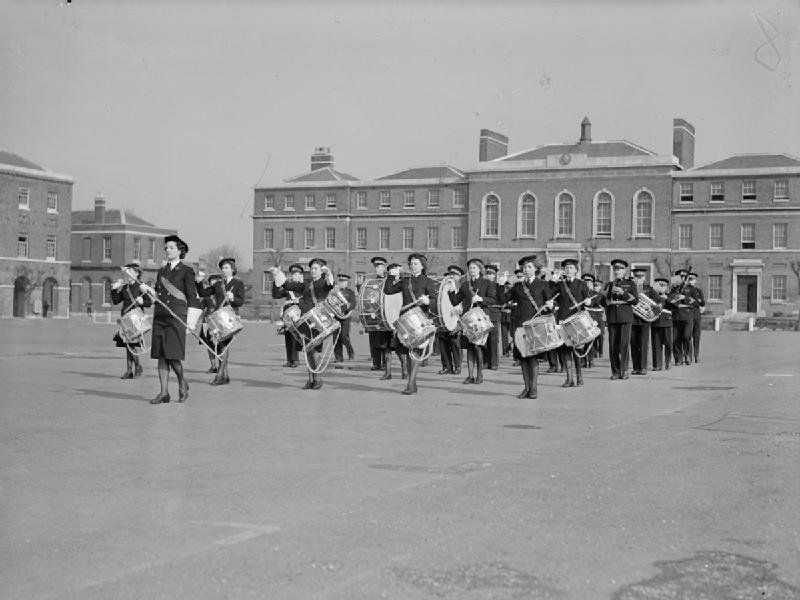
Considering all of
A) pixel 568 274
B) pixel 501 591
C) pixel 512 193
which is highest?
pixel 512 193

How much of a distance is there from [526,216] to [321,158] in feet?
72.6

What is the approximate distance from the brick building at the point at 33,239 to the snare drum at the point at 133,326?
203ft

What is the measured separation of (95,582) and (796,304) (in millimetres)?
75896

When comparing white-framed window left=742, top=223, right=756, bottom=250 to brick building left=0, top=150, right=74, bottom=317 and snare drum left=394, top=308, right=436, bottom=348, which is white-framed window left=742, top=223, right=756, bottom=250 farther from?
snare drum left=394, top=308, right=436, bottom=348

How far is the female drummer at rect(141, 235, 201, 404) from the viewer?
44.8 feet

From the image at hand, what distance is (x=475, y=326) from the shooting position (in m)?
17.3

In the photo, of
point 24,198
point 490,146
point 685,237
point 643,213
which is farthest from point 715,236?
point 24,198

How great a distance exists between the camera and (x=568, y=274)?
1823 centimetres

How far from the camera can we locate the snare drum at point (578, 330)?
17.0 m

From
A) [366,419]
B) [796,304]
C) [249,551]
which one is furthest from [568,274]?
[796,304]

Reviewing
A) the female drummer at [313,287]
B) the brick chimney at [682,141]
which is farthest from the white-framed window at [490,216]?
the female drummer at [313,287]

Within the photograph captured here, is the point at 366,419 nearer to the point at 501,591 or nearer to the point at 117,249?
the point at 501,591

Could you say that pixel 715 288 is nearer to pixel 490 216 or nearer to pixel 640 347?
pixel 490 216

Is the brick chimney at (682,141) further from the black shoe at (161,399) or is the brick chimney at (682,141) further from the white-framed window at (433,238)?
the black shoe at (161,399)
